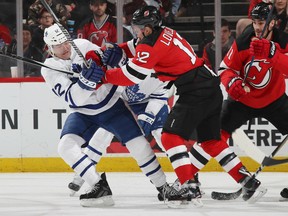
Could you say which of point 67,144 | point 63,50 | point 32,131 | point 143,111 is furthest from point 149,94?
point 32,131

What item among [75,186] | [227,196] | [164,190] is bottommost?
[75,186]

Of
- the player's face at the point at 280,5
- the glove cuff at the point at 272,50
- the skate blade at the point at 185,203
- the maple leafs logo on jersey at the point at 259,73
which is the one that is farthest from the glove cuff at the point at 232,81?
the player's face at the point at 280,5

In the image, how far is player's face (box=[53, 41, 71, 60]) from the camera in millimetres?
5109

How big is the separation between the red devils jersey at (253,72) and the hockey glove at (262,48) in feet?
0.61

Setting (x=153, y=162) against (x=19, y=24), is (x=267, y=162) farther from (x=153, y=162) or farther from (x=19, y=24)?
(x=19, y=24)

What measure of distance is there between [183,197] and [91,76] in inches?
30.5

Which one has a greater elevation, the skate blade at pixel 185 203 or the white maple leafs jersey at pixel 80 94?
the white maple leafs jersey at pixel 80 94

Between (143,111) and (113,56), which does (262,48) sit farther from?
(143,111)

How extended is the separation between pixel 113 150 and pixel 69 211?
2.46 meters

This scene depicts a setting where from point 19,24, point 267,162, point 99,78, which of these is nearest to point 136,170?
point 19,24

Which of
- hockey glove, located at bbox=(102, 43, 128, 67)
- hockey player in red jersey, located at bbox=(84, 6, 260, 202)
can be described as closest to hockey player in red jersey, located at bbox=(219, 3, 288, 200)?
hockey player in red jersey, located at bbox=(84, 6, 260, 202)

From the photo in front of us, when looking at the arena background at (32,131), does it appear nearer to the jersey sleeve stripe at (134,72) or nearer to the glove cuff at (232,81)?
the glove cuff at (232,81)

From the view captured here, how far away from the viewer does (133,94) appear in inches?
220

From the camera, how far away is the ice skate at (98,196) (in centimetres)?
489
